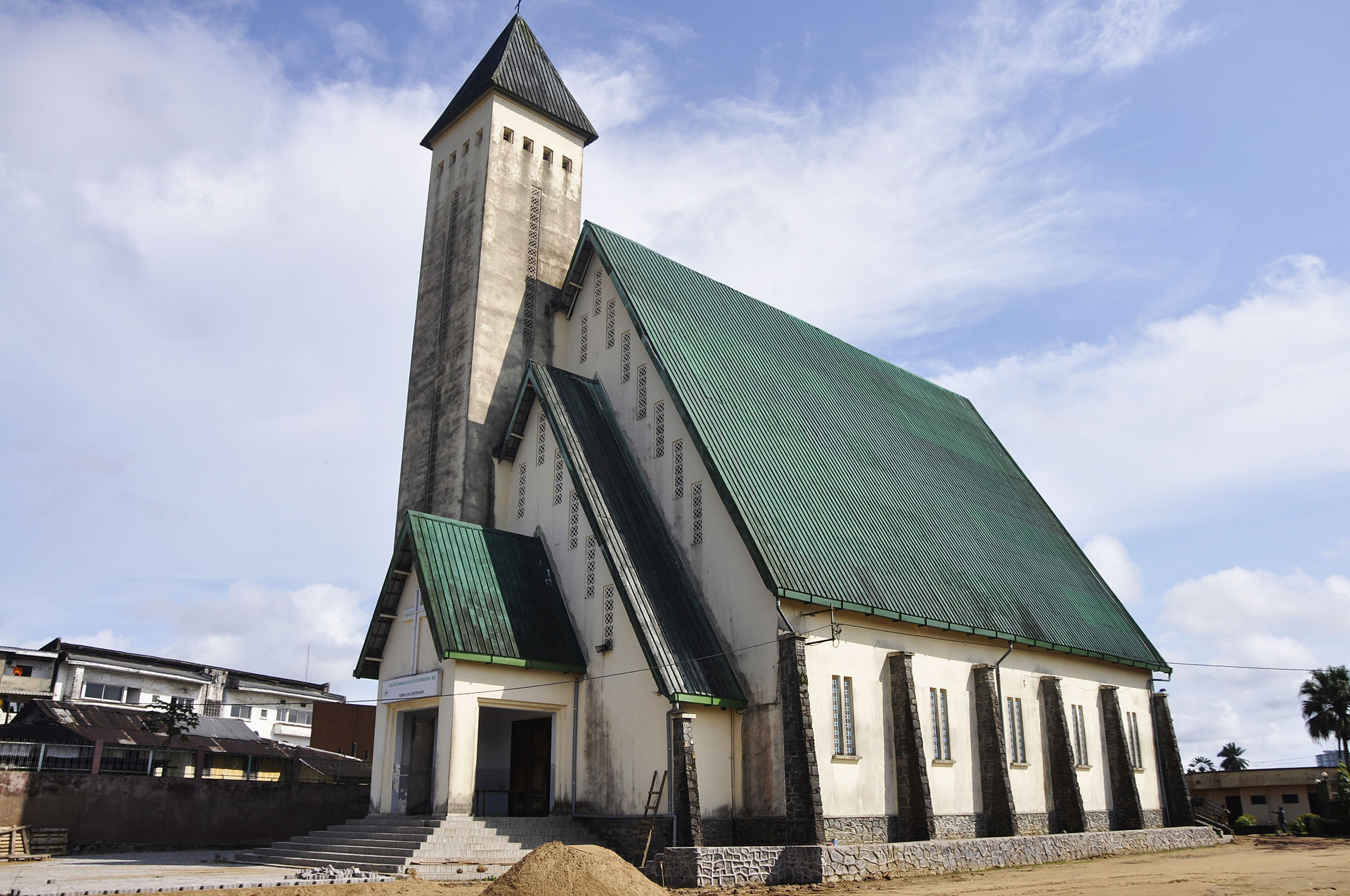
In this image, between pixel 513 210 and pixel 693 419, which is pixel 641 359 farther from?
pixel 513 210

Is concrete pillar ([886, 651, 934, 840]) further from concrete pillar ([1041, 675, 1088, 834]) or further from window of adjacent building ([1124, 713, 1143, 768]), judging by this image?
window of adjacent building ([1124, 713, 1143, 768])

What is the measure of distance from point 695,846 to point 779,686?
4.02 metres

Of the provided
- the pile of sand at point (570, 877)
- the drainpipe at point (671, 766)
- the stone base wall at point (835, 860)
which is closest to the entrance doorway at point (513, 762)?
the drainpipe at point (671, 766)

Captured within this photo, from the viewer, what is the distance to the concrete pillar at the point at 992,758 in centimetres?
2505

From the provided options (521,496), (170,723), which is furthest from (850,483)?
(170,723)

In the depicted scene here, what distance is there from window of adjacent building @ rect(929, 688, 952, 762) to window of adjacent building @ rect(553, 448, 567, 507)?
10597mm

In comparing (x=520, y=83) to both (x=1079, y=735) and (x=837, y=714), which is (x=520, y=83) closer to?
(x=837, y=714)

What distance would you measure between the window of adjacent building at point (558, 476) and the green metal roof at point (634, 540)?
2.86 ft

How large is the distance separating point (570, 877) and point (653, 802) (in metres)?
7.07

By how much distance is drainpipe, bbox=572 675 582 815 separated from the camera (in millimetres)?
22891

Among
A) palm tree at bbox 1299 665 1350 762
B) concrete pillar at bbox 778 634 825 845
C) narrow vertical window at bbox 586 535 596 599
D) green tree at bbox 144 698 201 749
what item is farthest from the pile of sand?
palm tree at bbox 1299 665 1350 762

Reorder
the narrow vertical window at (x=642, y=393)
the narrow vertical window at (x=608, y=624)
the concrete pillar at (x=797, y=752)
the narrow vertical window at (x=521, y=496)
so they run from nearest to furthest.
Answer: the concrete pillar at (x=797, y=752) → the narrow vertical window at (x=608, y=624) → the narrow vertical window at (x=642, y=393) → the narrow vertical window at (x=521, y=496)

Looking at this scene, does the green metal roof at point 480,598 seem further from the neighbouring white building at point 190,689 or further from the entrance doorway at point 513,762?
the neighbouring white building at point 190,689

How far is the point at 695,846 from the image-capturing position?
62.2ft
